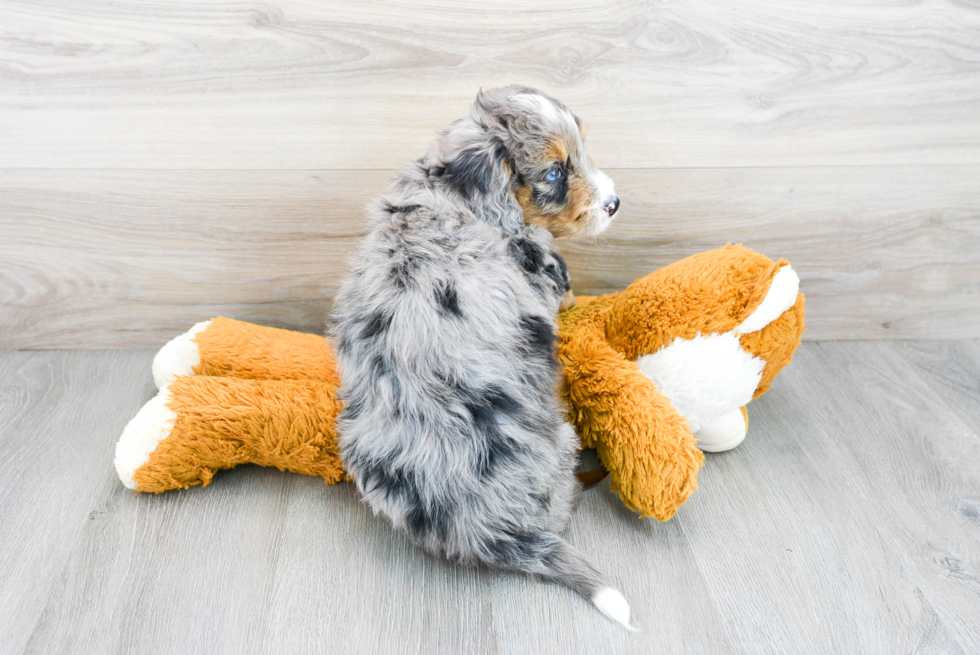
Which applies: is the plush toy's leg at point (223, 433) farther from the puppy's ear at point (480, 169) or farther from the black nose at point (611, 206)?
the black nose at point (611, 206)

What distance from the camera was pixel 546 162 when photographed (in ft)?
4.16

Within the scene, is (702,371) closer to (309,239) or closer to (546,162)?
(546,162)

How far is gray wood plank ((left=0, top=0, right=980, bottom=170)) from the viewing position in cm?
157

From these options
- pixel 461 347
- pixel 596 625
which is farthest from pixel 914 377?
pixel 461 347

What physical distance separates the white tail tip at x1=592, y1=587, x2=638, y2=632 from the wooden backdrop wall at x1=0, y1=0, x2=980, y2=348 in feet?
2.97

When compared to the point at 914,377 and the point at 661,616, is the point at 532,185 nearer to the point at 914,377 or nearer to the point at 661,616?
the point at 661,616

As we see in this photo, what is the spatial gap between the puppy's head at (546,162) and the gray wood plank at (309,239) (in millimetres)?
404

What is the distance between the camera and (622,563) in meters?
1.28

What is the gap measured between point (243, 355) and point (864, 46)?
1.68m

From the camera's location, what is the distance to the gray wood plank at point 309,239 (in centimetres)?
171

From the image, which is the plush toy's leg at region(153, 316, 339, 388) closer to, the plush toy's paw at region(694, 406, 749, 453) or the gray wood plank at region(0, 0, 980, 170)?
the gray wood plank at region(0, 0, 980, 170)

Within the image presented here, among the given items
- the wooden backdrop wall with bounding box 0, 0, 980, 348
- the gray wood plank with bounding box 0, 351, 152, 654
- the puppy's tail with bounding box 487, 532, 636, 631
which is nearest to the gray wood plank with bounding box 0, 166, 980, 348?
the wooden backdrop wall with bounding box 0, 0, 980, 348

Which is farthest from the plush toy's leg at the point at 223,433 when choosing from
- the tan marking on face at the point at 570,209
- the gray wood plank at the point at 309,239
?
the tan marking on face at the point at 570,209

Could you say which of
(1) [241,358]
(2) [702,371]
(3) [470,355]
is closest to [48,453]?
(1) [241,358]
